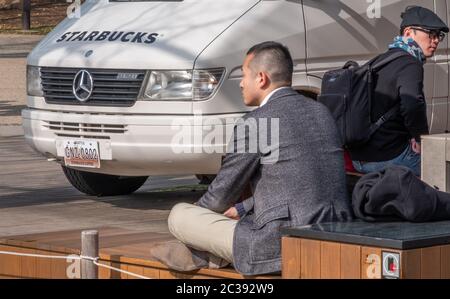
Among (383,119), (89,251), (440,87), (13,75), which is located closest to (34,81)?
(440,87)

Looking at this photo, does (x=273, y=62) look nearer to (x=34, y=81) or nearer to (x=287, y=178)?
(x=287, y=178)

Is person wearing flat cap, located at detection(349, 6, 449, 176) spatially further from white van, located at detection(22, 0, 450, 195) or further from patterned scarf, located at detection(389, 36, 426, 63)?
white van, located at detection(22, 0, 450, 195)

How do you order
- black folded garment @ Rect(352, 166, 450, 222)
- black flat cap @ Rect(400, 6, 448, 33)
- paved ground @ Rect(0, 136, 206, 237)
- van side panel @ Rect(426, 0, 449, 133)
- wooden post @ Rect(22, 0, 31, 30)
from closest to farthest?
1. black folded garment @ Rect(352, 166, 450, 222)
2. black flat cap @ Rect(400, 6, 448, 33)
3. paved ground @ Rect(0, 136, 206, 237)
4. van side panel @ Rect(426, 0, 449, 133)
5. wooden post @ Rect(22, 0, 31, 30)

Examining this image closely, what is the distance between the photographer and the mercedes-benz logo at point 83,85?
378 inches

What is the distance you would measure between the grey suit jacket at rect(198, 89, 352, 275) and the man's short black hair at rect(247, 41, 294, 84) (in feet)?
0.24

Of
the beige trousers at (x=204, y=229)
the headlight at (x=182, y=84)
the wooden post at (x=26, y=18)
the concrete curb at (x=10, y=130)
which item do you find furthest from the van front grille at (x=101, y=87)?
the wooden post at (x=26, y=18)

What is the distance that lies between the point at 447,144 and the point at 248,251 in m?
1.99

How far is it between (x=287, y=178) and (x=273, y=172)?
73mm

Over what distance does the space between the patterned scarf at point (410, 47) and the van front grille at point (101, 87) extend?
2.42 meters

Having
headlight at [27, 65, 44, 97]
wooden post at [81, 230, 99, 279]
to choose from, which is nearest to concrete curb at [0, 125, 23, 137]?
headlight at [27, 65, 44, 97]

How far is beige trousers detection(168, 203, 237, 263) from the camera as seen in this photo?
18.4 ft
